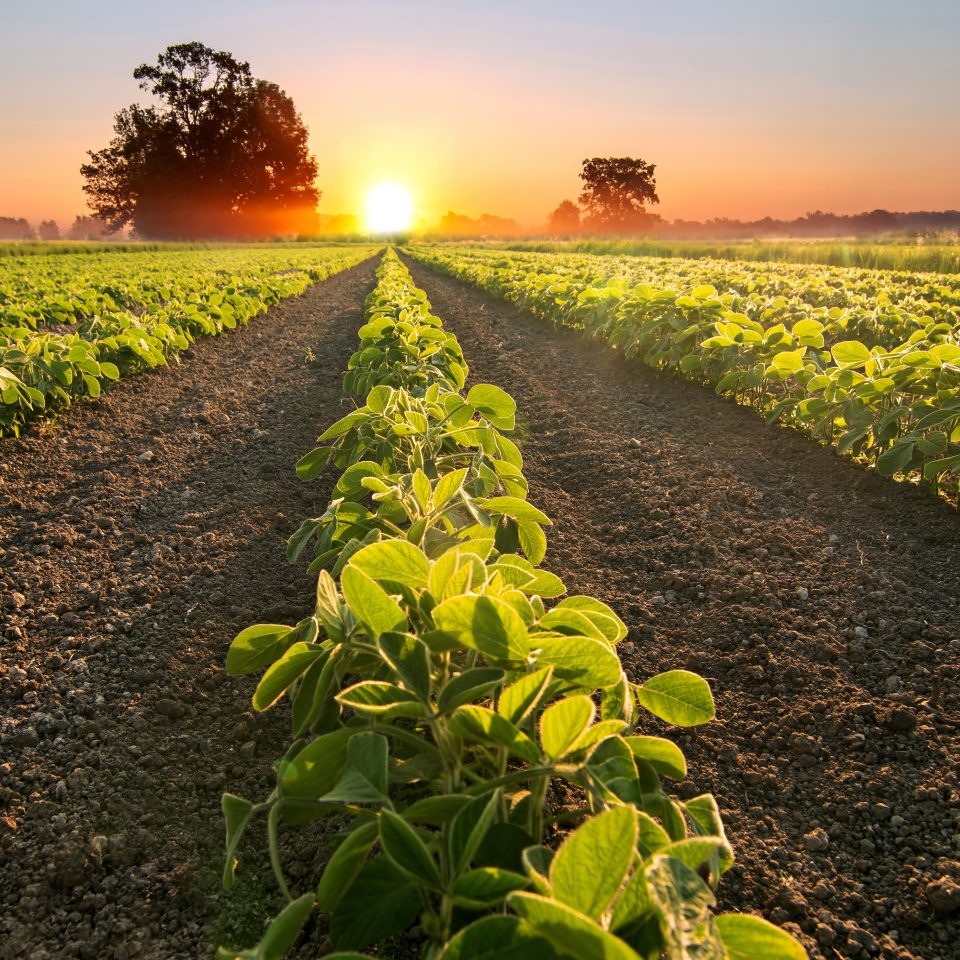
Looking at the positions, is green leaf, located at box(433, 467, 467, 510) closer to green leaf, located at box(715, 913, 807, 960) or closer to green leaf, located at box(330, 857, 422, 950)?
green leaf, located at box(330, 857, 422, 950)

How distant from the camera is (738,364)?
16.1 ft

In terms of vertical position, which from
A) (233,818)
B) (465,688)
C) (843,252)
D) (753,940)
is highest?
(843,252)

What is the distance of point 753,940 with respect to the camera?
64 cm

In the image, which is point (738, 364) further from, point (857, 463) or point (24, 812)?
point (24, 812)

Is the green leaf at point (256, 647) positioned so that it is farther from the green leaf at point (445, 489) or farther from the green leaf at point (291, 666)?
the green leaf at point (445, 489)

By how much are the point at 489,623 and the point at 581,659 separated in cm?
14

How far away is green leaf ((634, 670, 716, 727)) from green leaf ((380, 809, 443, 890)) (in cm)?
47

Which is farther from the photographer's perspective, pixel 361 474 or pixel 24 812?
pixel 361 474

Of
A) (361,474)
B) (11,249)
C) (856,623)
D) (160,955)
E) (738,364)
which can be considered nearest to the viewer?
(160,955)

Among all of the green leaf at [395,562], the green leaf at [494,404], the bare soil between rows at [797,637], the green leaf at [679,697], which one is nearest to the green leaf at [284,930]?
the green leaf at [395,562]

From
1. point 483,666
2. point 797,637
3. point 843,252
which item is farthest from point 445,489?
point 843,252

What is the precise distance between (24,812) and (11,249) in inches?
1455

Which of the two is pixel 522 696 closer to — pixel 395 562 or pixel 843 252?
pixel 395 562

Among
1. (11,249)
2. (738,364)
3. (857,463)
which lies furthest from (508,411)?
(11,249)
